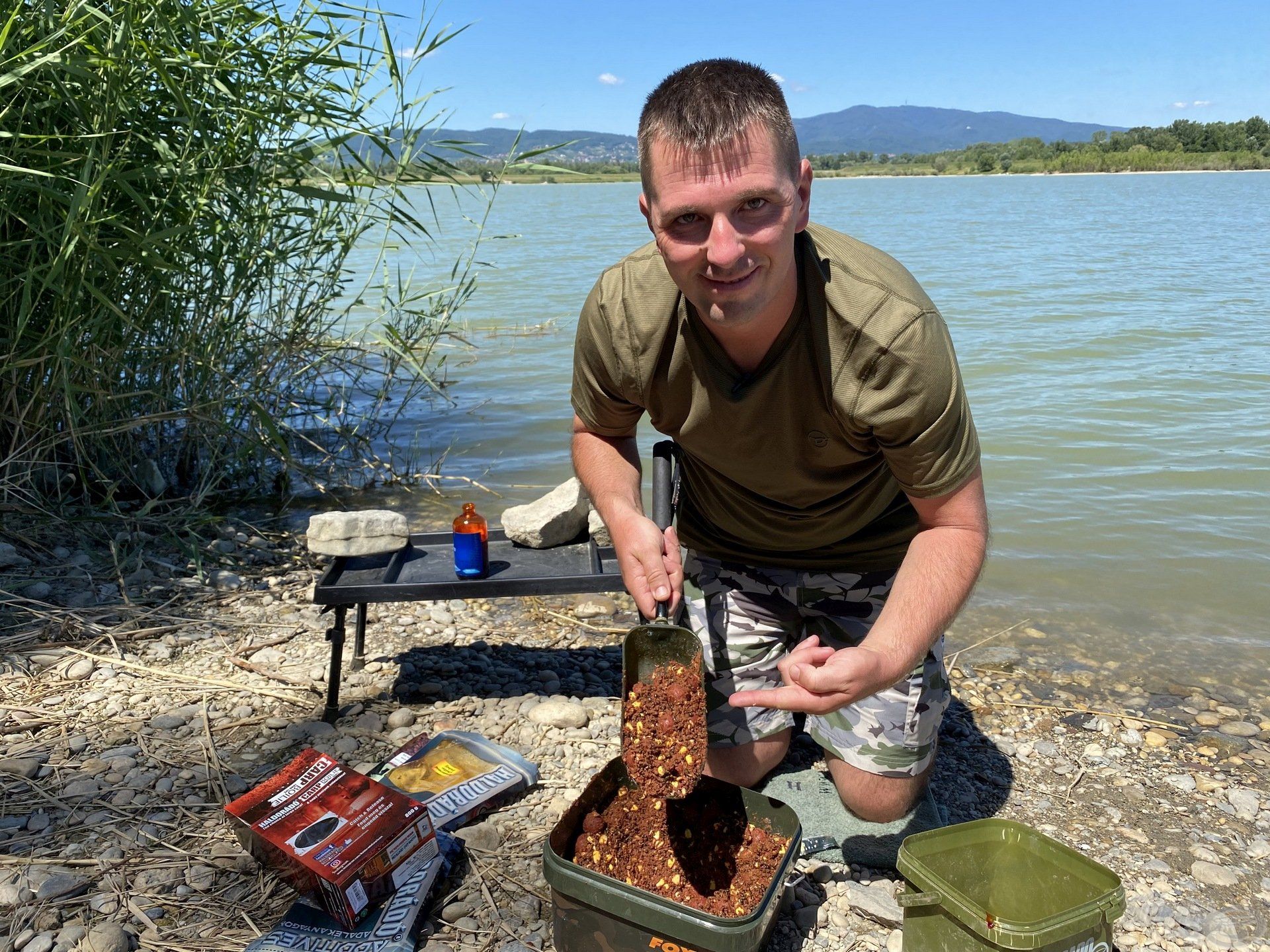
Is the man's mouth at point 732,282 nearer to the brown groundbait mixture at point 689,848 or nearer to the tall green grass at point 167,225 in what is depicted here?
the brown groundbait mixture at point 689,848

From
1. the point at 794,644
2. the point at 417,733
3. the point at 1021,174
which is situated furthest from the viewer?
the point at 1021,174

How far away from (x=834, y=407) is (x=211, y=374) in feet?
11.7

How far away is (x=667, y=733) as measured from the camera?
2.37 m

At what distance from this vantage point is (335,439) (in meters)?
6.58

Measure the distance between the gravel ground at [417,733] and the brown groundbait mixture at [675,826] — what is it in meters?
0.22

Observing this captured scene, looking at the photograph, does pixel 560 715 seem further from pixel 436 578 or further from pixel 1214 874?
pixel 1214 874

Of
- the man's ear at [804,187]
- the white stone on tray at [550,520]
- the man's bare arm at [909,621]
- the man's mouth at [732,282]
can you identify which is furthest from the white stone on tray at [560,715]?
the man's ear at [804,187]

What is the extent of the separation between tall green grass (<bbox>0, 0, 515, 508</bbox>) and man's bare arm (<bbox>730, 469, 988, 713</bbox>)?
10.2 feet

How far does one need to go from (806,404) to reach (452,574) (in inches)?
59.9

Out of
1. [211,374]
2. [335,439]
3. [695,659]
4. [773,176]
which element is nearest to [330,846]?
[695,659]

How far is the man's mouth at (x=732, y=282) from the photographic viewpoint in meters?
2.25

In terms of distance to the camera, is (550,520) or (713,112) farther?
(550,520)

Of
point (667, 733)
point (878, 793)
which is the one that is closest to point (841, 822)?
point (878, 793)

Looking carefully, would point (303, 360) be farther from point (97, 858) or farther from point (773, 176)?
point (773, 176)
